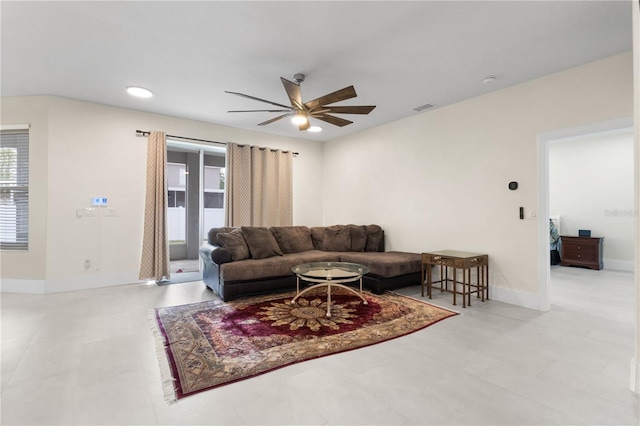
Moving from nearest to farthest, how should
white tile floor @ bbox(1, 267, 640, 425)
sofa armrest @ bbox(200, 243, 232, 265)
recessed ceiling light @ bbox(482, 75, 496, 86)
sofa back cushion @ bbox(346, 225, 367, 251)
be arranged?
1. white tile floor @ bbox(1, 267, 640, 425)
2. recessed ceiling light @ bbox(482, 75, 496, 86)
3. sofa armrest @ bbox(200, 243, 232, 265)
4. sofa back cushion @ bbox(346, 225, 367, 251)

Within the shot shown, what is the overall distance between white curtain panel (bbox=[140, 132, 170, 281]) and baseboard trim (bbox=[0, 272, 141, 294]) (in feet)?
1.64

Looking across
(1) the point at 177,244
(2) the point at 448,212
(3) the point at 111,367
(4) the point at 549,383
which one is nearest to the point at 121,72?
(3) the point at 111,367

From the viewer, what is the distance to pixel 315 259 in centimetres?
454

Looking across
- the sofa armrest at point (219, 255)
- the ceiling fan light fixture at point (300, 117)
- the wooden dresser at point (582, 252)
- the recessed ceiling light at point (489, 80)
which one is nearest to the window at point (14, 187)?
the sofa armrest at point (219, 255)

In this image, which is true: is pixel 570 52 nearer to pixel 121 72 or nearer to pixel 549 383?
pixel 549 383

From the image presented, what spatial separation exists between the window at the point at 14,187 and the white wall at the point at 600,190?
1001 cm

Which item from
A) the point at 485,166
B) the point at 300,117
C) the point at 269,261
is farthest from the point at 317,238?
the point at 485,166

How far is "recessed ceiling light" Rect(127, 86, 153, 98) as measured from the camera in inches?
150

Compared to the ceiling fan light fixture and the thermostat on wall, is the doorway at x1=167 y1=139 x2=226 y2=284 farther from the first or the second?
the ceiling fan light fixture

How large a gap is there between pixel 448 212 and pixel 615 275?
12.3 feet

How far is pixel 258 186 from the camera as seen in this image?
5.78m

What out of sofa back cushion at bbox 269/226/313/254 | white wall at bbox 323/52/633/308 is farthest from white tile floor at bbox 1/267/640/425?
sofa back cushion at bbox 269/226/313/254

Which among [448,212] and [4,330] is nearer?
[4,330]

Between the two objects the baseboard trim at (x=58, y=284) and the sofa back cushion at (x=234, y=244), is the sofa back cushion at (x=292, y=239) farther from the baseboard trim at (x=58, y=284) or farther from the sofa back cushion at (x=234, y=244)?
the baseboard trim at (x=58, y=284)
